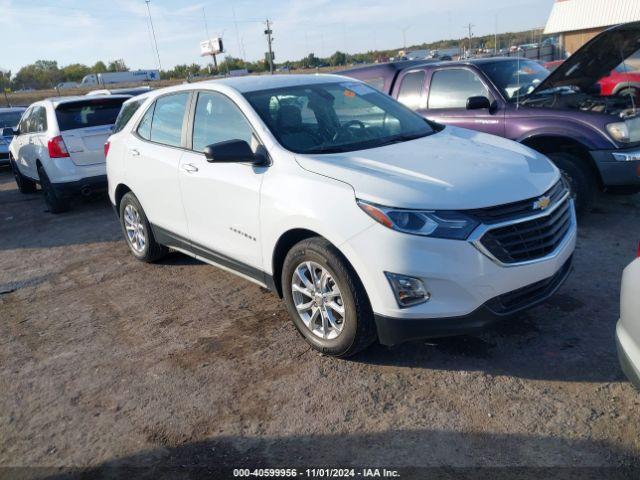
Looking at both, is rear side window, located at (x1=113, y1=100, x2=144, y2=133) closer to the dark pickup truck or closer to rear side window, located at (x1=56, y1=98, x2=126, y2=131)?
rear side window, located at (x1=56, y1=98, x2=126, y2=131)

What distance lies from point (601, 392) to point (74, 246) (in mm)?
6089

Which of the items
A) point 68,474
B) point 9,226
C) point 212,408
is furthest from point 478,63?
point 9,226

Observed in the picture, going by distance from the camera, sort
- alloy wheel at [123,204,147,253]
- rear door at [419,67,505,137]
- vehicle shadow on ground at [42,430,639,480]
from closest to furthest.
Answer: vehicle shadow on ground at [42,430,639,480] < alloy wheel at [123,204,147,253] < rear door at [419,67,505,137]

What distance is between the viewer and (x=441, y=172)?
3.36 metres

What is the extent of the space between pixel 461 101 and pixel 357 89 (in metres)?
2.62

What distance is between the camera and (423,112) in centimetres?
725

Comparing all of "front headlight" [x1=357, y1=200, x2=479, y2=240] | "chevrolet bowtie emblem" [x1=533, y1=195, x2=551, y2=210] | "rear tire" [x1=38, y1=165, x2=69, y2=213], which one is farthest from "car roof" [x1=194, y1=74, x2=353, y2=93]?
"rear tire" [x1=38, y1=165, x2=69, y2=213]

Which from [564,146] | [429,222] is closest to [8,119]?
[564,146]

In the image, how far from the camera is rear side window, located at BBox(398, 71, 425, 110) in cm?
736

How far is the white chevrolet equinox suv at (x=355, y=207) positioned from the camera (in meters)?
3.05

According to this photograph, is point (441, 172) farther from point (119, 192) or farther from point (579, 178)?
point (119, 192)

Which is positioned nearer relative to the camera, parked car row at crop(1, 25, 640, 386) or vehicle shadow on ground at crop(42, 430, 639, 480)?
vehicle shadow on ground at crop(42, 430, 639, 480)

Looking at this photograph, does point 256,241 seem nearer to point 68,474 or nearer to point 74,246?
point 68,474

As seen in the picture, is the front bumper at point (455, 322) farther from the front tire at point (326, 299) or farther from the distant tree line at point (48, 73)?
the distant tree line at point (48, 73)
